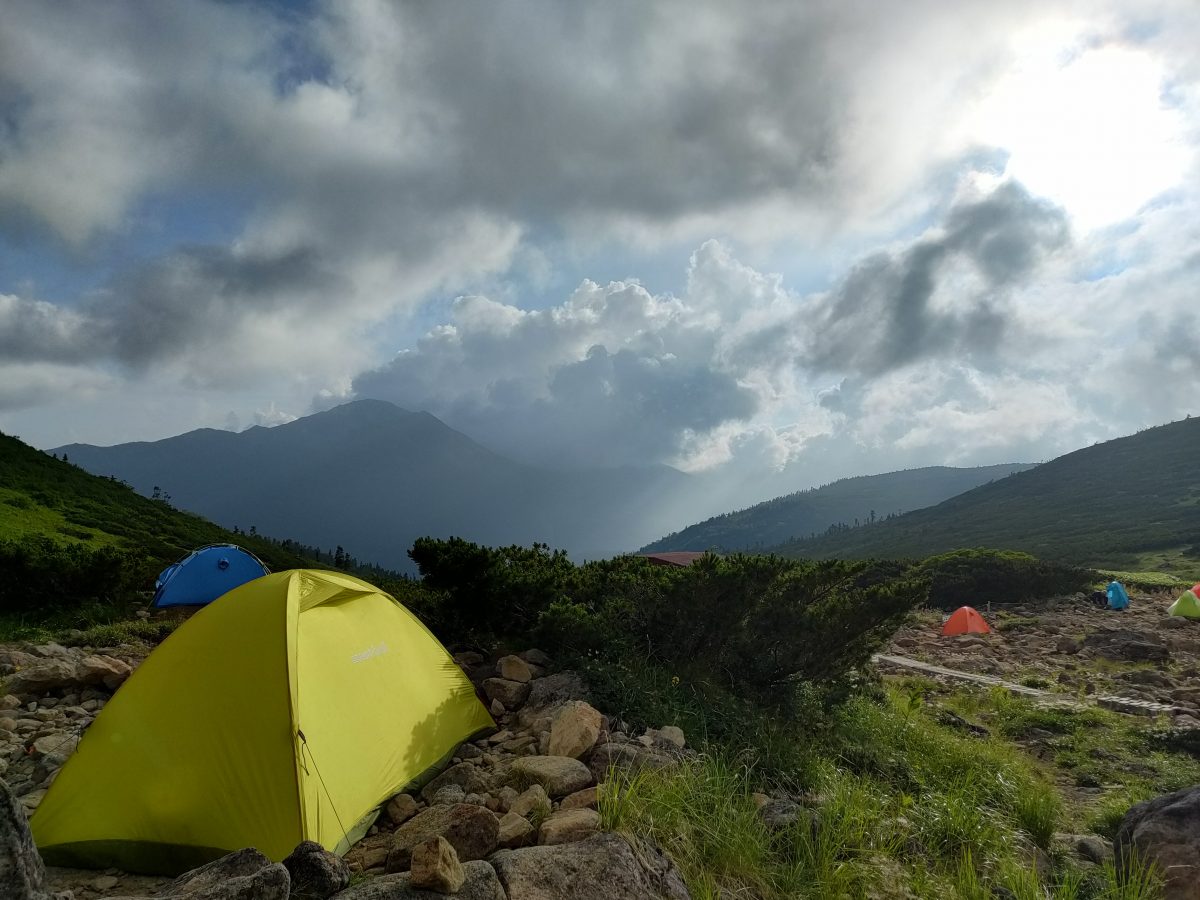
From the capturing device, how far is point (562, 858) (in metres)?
4.12

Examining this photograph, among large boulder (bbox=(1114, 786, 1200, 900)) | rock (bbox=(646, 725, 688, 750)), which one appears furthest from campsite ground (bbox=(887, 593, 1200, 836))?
rock (bbox=(646, 725, 688, 750))

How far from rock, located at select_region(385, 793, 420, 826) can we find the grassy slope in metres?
24.1

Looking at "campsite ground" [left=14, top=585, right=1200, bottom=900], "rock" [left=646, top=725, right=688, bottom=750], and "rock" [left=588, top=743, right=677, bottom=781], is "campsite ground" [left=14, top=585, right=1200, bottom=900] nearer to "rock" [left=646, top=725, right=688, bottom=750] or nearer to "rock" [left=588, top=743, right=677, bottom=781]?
"rock" [left=588, top=743, right=677, bottom=781]

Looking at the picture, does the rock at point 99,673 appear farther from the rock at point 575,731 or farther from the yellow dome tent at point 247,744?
the rock at point 575,731

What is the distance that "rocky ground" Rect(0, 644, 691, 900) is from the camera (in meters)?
3.70

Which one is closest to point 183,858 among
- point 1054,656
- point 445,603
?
point 445,603

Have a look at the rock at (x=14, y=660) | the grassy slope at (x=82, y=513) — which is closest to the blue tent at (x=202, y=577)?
the rock at (x=14, y=660)

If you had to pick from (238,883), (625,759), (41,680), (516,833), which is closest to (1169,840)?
(625,759)

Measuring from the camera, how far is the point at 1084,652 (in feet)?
61.4

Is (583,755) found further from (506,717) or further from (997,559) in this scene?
(997,559)

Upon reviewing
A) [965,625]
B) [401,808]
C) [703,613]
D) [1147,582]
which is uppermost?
[703,613]

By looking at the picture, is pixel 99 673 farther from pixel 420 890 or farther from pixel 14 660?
pixel 420 890

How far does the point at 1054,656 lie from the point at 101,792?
22.3 metres

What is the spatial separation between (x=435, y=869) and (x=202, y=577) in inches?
639
